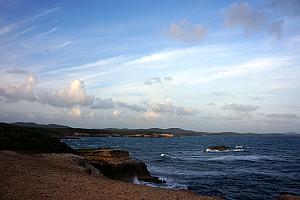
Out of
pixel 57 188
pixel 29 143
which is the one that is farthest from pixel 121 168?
pixel 57 188

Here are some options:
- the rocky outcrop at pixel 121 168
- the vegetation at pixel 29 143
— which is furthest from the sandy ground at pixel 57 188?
the rocky outcrop at pixel 121 168

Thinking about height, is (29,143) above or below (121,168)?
above

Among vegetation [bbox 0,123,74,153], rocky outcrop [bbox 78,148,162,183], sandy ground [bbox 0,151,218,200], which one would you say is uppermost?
vegetation [bbox 0,123,74,153]

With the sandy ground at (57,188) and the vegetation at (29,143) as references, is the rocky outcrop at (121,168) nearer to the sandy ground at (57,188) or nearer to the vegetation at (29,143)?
the vegetation at (29,143)

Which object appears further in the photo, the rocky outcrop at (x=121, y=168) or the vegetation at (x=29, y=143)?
the vegetation at (x=29, y=143)

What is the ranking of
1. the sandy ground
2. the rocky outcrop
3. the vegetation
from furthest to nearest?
the vegetation, the rocky outcrop, the sandy ground

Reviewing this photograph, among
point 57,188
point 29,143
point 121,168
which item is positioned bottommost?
point 121,168

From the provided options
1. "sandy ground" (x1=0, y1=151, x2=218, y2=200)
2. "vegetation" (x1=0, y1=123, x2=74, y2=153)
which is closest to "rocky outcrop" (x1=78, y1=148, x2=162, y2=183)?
"vegetation" (x1=0, y1=123, x2=74, y2=153)

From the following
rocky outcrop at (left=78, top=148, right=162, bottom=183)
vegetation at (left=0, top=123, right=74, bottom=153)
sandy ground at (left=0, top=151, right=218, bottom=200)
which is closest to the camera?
sandy ground at (left=0, top=151, right=218, bottom=200)

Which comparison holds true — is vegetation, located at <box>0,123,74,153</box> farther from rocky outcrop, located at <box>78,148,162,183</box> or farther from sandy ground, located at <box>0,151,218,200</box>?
sandy ground, located at <box>0,151,218,200</box>

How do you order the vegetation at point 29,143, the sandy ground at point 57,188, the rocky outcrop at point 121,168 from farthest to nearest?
1. the vegetation at point 29,143
2. the rocky outcrop at point 121,168
3. the sandy ground at point 57,188

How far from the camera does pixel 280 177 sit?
5031 centimetres

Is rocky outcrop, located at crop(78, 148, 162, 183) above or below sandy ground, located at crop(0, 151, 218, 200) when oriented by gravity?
below

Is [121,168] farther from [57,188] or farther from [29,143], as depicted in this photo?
[57,188]
